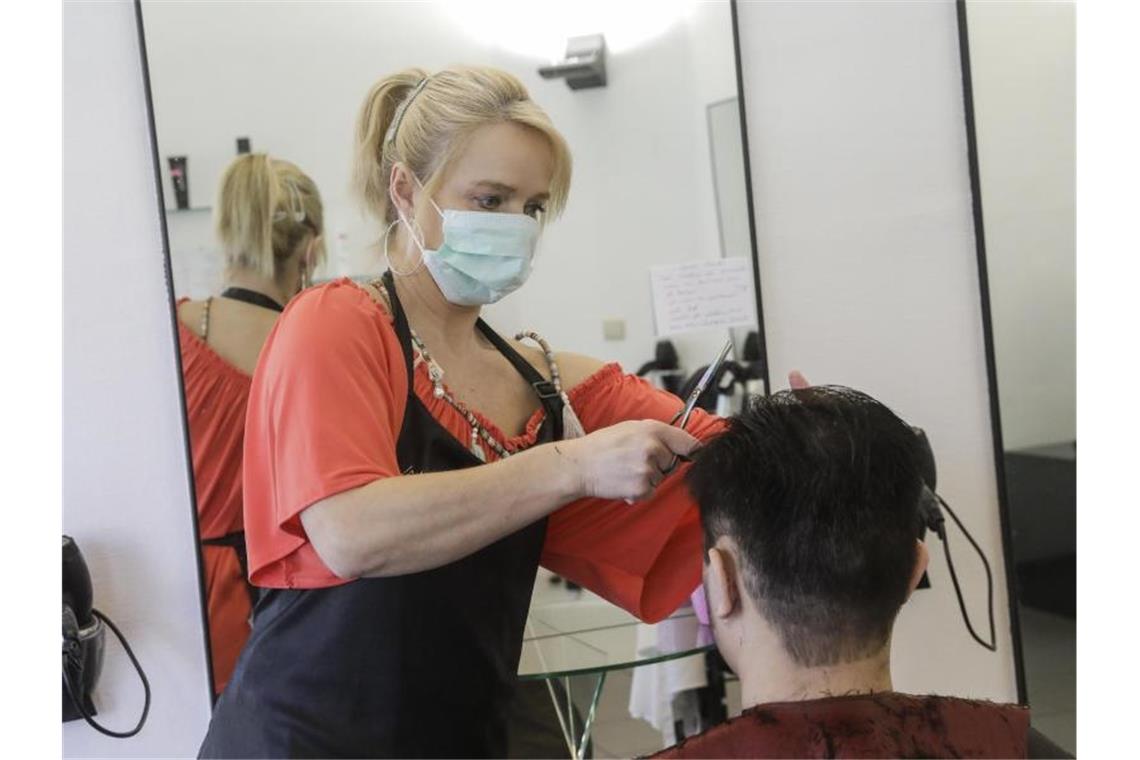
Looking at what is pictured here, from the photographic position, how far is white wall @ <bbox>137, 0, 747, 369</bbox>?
140cm

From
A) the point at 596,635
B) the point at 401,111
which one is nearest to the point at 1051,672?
the point at 596,635

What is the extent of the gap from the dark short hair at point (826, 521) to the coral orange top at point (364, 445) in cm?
17

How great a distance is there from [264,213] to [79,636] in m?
0.65

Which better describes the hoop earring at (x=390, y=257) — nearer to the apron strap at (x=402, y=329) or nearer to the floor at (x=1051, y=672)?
the apron strap at (x=402, y=329)

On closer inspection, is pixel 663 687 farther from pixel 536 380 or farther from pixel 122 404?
pixel 122 404

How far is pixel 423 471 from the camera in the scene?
3.66ft

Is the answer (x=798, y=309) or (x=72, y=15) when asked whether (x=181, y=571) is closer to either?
(x=72, y=15)

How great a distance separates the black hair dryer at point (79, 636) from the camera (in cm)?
133

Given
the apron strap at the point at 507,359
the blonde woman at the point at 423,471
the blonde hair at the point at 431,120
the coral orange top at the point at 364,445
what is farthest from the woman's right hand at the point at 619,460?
the blonde hair at the point at 431,120

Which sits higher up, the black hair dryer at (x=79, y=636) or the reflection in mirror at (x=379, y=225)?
the reflection in mirror at (x=379, y=225)

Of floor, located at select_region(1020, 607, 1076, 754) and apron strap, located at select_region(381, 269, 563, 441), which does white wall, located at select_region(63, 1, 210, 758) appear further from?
floor, located at select_region(1020, 607, 1076, 754)
